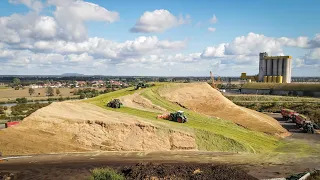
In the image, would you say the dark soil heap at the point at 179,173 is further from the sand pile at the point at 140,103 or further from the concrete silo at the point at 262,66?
the concrete silo at the point at 262,66

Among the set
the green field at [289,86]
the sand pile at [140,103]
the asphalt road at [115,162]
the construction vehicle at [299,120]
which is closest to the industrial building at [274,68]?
the green field at [289,86]

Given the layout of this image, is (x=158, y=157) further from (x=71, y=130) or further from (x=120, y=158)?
(x=71, y=130)

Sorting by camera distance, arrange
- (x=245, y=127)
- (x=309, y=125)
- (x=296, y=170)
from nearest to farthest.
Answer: (x=296, y=170) → (x=245, y=127) → (x=309, y=125)

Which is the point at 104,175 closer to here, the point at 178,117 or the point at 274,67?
the point at 178,117

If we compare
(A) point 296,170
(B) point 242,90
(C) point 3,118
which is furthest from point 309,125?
(B) point 242,90

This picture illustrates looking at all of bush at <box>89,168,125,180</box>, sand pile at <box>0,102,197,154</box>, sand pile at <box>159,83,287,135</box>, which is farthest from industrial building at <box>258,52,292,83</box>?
bush at <box>89,168,125,180</box>

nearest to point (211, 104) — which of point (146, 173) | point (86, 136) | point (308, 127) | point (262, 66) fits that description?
point (308, 127)
